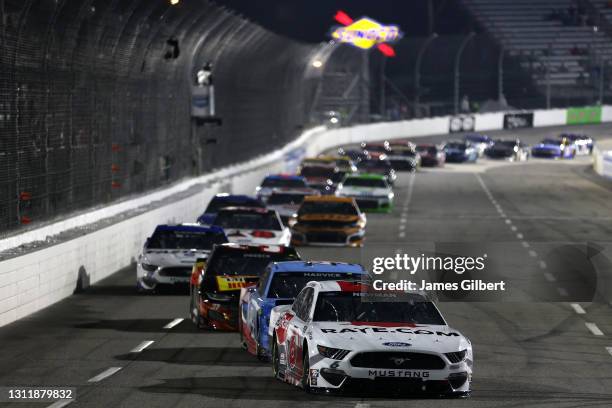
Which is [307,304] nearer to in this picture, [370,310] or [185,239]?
[370,310]

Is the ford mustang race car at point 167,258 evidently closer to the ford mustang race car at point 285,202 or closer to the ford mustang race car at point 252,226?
the ford mustang race car at point 252,226

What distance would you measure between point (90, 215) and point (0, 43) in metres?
7.44

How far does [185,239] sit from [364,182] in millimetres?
21094

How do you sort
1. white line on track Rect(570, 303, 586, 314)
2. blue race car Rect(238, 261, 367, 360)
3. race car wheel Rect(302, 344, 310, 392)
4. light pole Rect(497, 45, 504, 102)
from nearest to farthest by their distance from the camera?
race car wheel Rect(302, 344, 310, 392)
blue race car Rect(238, 261, 367, 360)
white line on track Rect(570, 303, 586, 314)
light pole Rect(497, 45, 504, 102)

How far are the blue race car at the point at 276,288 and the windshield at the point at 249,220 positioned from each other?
1355 cm

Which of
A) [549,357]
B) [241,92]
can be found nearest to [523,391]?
[549,357]

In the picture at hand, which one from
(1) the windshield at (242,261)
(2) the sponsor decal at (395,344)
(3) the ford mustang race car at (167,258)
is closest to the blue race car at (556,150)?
(3) the ford mustang race car at (167,258)

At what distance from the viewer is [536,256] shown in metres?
33.5

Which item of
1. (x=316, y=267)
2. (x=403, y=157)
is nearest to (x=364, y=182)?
(x=403, y=157)

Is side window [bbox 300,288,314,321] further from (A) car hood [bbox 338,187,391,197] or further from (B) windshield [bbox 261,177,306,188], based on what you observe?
(A) car hood [bbox 338,187,391,197]

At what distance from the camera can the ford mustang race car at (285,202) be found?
41.4 metres

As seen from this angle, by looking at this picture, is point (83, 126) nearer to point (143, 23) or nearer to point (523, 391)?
point (143, 23)

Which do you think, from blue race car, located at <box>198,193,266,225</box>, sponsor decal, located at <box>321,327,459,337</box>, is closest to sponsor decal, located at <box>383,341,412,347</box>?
sponsor decal, located at <box>321,327,459,337</box>

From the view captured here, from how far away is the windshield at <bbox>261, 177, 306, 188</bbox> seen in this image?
4666 cm
